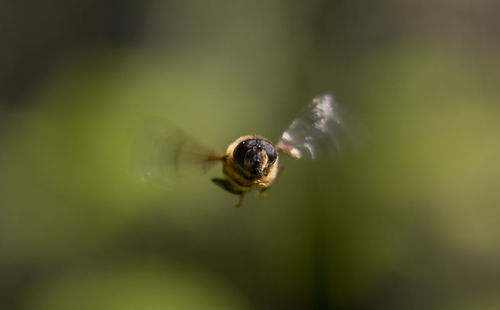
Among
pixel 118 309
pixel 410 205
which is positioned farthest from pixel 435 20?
pixel 118 309

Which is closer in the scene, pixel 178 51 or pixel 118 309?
pixel 118 309

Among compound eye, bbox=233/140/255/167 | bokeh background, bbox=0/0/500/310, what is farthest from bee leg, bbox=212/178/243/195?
bokeh background, bbox=0/0/500/310

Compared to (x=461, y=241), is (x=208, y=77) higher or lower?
higher

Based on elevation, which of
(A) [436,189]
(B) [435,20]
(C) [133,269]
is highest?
(B) [435,20]

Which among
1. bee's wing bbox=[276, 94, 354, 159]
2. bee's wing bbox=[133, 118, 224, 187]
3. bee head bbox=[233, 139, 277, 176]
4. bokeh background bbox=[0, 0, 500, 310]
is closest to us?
bee head bbox=[233, 139, 277, 176]

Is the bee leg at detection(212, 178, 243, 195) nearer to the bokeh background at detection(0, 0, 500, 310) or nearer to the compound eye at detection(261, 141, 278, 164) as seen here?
the compound eye at detection(261, 141, 278, 164)

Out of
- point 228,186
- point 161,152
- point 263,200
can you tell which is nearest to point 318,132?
point 228,186

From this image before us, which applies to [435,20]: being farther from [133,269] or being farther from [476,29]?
[133,269]
